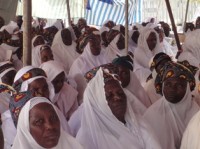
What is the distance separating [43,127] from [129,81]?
1.91m

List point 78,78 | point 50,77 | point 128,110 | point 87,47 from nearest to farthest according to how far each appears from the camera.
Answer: point 128,110, point 50,77, point 78,78, point 87,47

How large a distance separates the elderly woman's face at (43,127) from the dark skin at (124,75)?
5.65 ft

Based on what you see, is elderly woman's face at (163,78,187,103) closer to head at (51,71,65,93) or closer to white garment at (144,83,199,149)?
white garment at (144,83,199,149)

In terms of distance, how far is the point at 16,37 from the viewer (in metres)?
7.00

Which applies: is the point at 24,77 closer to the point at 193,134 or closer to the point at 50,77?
the point at 50,77

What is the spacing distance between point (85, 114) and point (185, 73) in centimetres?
104

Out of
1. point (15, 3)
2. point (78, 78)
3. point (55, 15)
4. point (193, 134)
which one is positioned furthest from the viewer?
point (55, 15)

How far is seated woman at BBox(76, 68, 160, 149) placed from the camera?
2.93 meters

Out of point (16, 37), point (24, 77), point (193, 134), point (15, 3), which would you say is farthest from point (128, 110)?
point (15, 3)

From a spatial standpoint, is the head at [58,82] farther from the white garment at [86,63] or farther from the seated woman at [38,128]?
the seated woman at [38,128]

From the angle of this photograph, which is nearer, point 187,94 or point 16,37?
point 187,94

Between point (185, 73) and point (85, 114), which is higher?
point (185, 73)

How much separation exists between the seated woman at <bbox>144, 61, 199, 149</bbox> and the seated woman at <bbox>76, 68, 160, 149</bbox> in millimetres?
374

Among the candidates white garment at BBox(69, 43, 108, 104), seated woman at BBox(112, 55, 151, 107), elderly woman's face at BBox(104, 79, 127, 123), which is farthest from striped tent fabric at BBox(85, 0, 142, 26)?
elderly woman's face at BBox(104, 79, 127, 123)
